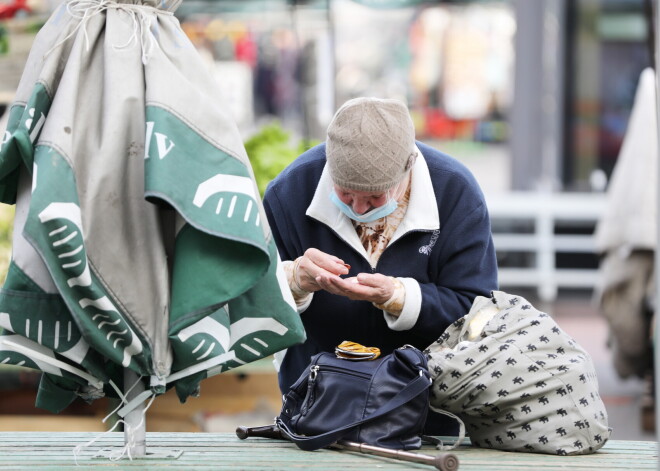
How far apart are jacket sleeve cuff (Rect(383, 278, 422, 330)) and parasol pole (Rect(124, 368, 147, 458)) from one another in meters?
0.74

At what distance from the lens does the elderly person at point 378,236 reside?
306cm

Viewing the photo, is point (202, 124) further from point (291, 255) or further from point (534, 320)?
point (534, 320)

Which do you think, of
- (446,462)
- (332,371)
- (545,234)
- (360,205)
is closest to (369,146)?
(360,205)

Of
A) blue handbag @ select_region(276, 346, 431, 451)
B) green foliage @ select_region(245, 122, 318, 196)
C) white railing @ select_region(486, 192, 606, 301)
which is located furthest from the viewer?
white railing @ select_region(486, 192, 606, 301)

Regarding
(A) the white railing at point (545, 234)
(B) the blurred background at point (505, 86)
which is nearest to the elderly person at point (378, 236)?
(B) the blurred background at point (505, 86)

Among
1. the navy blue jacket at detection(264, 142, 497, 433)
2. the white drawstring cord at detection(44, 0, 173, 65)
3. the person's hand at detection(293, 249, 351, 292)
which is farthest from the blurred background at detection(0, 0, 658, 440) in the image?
the white drawstring cord at detection(44, 0, 173, 65)

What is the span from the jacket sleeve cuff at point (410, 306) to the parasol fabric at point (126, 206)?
0.49 m

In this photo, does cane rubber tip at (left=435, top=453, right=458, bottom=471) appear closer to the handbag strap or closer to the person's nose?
the handbag strap

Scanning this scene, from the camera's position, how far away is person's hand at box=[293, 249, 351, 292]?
304 cm

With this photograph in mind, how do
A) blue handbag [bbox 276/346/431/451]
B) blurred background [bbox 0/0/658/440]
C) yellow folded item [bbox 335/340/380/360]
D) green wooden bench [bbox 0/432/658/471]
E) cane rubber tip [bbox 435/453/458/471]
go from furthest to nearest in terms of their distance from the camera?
blurred background [bbox 0/0/658/440]
yellow folded item [bbox 335/340/380/360]
blue handbag [bbox 276/346/431/451]
green wooden bench [bbox 0/432/658/471]
cane rubber tip [bbox 435/453/458/471]

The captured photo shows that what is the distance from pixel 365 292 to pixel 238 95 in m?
6.31

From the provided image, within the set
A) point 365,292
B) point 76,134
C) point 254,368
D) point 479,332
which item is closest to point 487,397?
point 479,332

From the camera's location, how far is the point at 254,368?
17.8 ft

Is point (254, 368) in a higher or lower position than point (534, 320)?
lower
